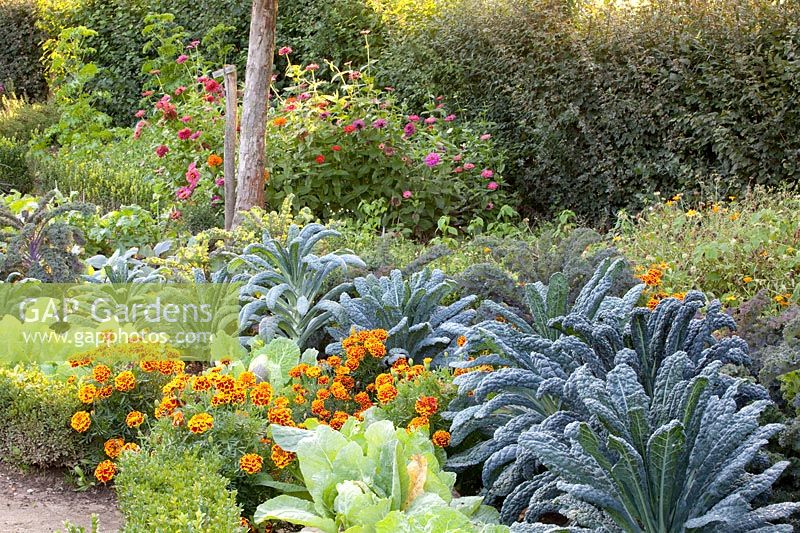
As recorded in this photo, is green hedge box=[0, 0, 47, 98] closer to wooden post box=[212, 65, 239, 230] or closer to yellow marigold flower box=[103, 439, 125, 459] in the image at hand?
wooden post box=[212, 65, 239, 230]

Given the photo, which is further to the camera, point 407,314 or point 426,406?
point 407,314

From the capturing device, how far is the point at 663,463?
8.18 feet

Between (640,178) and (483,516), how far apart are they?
6.27 metres

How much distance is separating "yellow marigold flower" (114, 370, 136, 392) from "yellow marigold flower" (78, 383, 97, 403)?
10cm

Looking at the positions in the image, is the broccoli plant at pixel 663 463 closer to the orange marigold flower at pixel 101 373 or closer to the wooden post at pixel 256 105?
the orange marigold flower at pixel 101 373

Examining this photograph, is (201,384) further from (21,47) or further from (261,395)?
(21,47)

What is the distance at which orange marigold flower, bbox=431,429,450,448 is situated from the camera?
3299 mm

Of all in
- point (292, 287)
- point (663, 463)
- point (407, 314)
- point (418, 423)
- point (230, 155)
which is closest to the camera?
point (663, 463)

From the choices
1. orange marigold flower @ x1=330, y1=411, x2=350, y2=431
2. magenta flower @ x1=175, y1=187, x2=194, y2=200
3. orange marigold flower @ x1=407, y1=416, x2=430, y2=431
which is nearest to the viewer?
orange marigold flower @ x1=407, y1=416, x2=430, y2=431

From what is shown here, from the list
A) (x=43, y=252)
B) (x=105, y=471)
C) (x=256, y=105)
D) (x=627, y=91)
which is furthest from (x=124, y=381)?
(x=627, y=91)

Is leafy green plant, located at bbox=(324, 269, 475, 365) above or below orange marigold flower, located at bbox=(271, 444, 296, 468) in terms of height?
above

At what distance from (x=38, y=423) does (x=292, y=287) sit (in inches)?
56.3

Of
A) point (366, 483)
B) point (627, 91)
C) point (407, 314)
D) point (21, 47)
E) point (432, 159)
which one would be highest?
point (21, 47)

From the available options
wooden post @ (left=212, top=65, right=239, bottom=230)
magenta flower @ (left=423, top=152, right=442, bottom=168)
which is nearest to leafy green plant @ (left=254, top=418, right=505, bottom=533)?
wooden post @ (left=212, top=65, right=239, bottom=230)
